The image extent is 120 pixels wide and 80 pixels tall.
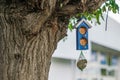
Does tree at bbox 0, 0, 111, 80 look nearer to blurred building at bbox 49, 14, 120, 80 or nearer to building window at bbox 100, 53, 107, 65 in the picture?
blurred building at bbox 49, 14, 120, 80

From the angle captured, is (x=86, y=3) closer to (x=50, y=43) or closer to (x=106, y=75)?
(x=50, y=43)

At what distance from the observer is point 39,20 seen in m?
4.52

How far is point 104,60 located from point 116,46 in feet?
2.86

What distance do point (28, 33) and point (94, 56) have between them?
1222 cm

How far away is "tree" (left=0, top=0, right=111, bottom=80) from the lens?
4508mm

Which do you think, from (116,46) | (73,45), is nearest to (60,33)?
(73,45)

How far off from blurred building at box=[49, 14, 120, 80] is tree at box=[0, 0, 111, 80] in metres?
5.85

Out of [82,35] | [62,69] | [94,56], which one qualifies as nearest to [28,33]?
[82,35]

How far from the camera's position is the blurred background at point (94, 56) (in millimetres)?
11952

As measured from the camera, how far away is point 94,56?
54.6ft

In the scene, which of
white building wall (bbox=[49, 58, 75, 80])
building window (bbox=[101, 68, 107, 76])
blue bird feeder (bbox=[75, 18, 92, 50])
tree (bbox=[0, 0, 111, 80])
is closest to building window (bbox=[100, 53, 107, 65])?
building window (bbox=[101, 68, 107, 76])

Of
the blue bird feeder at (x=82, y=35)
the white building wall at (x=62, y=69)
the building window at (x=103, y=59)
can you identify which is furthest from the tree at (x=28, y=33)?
the building window at (x=103, y=59)

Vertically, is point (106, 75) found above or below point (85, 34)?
below

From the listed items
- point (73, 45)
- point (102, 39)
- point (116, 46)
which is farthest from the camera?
point (116, 46)
